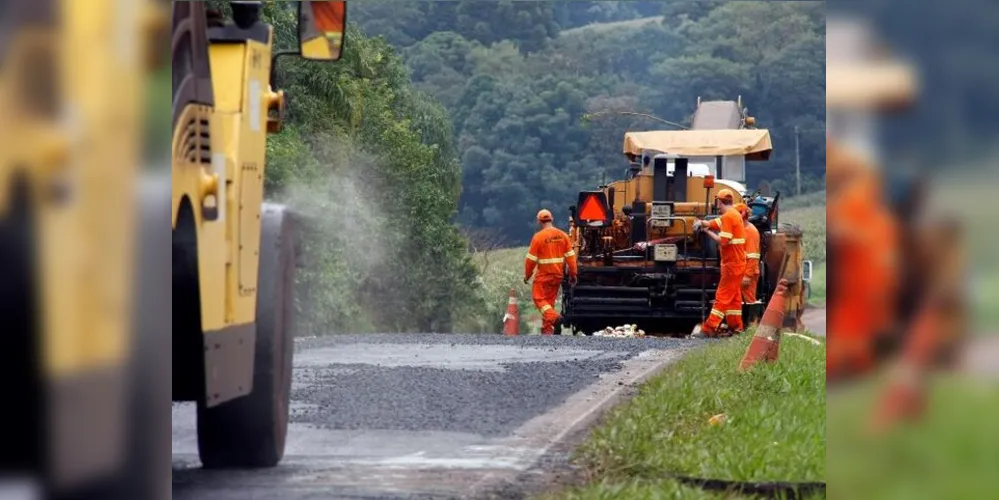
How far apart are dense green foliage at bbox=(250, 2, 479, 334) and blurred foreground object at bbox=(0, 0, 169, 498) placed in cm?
→ 101

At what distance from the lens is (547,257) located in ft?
18.2

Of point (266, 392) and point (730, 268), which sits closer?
point (266, 392)

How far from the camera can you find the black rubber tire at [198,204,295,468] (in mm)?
4742

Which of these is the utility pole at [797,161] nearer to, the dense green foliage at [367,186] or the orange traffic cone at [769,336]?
the dense green foliage at [367,186]

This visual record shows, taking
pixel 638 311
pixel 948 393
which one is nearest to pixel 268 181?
pixel 948 393

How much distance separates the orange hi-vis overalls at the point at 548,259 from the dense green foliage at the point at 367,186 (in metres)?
0.33

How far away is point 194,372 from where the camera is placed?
4.40 m

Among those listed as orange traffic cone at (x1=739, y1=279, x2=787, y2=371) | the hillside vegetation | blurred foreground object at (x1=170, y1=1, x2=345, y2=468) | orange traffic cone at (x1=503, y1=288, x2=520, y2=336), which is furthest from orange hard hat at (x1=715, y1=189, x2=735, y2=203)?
blurred foreground object at (x1=170, y1=1, x2=345, y2=468)

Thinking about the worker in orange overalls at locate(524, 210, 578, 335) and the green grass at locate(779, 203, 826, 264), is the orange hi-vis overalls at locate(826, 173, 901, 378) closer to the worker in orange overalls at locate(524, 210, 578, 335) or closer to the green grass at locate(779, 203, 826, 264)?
the green grass at locate(779, 203, 826, 264)

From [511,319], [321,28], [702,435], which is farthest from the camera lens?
[511,319]

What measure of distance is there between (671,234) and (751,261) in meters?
0.67

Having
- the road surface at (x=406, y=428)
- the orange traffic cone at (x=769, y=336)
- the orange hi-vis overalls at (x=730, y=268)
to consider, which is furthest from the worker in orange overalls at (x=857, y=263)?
the orange traffic cone at (x=769, y=336)

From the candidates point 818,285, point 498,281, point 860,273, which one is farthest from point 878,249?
point 498,281

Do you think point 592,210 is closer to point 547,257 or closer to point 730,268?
point 547,257
